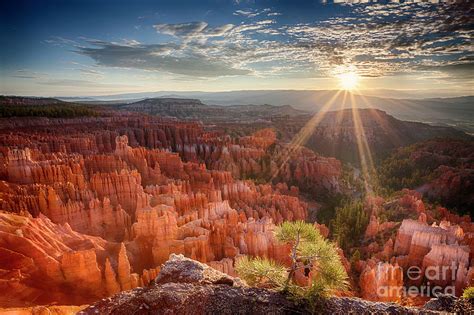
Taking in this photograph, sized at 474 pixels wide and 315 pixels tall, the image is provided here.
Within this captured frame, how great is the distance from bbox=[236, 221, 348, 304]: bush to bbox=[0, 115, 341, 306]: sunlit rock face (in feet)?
27.8

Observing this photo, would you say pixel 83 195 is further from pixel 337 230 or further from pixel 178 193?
pixel 337 230

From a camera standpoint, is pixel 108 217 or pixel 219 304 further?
pixel 108 217

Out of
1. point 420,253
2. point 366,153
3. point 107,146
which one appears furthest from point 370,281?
point 366,153

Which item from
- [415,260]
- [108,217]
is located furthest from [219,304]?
[415,260]

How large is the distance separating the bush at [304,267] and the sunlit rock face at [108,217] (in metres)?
8.46

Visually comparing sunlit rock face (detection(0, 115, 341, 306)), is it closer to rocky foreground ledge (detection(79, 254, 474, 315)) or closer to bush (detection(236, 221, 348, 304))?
rocky foreground ledge (detection(79, 254, 474, 315))

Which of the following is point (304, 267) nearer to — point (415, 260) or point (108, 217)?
point (108, 217)

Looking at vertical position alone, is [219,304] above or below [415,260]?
above

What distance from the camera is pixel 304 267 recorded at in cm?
594

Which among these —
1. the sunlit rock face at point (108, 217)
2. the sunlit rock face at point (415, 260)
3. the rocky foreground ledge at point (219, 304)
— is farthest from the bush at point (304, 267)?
the sunlit rock face at point (415, 260)

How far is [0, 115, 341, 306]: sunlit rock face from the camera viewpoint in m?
12.8

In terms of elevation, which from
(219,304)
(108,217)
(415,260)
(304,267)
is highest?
(304,267)

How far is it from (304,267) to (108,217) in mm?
19523

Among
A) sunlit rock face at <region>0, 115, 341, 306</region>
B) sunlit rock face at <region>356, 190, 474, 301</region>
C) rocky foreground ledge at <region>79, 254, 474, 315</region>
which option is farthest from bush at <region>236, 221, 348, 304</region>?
sunlit rock face at <region>356, 190, 474, 301</region>
